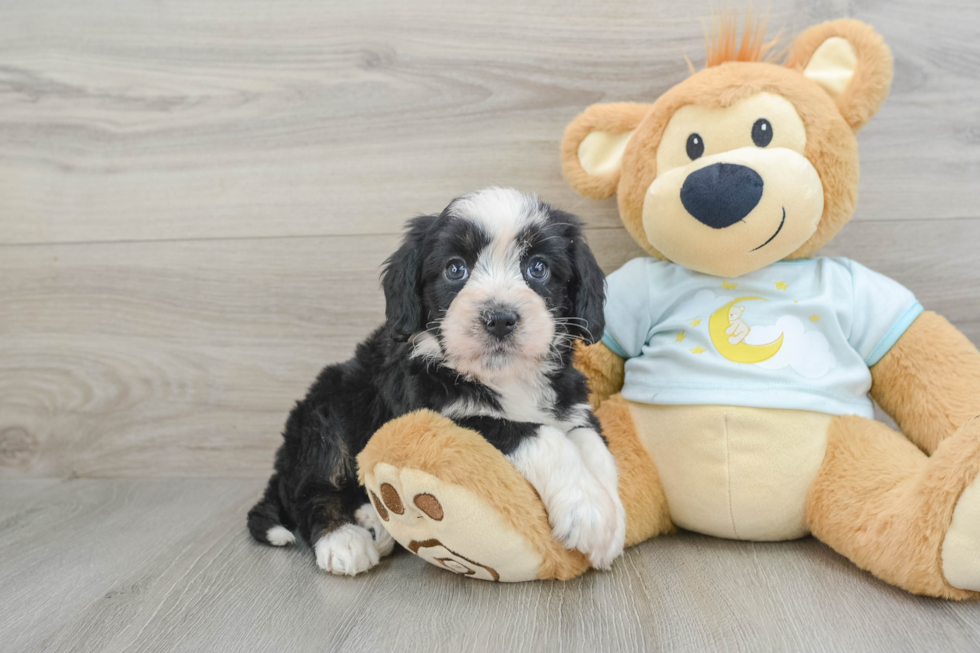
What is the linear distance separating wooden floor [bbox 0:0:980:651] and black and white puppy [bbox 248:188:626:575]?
20cm

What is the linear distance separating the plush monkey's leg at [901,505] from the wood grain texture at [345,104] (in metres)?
0.79

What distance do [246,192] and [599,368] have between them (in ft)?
3.90

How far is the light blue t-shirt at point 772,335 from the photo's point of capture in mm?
1494

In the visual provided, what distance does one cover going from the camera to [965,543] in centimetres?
116

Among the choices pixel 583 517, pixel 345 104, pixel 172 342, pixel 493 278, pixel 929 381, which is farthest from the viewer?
pixel 172 342

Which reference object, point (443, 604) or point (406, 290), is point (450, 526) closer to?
point (443, 604)

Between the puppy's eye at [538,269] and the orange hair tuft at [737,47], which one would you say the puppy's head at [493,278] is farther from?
the orange hair tuft at [737,47]

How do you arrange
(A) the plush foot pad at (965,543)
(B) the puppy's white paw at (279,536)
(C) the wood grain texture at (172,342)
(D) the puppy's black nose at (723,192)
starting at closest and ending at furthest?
(A) the plush foot pad at (965,543) → (D) the puppy's black nose at (723,192) → (B) the puppy's white paw at (279,536) → (C) the wood grain texture at (172,342)

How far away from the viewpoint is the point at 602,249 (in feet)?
6.51

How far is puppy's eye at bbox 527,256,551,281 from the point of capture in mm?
1438

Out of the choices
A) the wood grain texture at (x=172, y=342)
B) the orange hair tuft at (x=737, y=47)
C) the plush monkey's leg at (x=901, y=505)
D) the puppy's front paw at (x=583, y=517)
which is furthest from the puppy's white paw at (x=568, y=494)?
the orange hair tuft at (x=737, y=47)

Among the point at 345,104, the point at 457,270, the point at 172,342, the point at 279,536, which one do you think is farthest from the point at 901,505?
the point at 172,342

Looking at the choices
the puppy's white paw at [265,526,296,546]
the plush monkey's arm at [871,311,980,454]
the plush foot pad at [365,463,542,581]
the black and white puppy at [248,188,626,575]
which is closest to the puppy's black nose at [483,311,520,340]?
the black and white puppy at [248,188,626,575]

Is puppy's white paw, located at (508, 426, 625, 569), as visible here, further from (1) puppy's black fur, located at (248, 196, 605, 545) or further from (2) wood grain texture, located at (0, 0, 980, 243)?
(2) wood grain texture, located at (0, 0, 980, 243)
